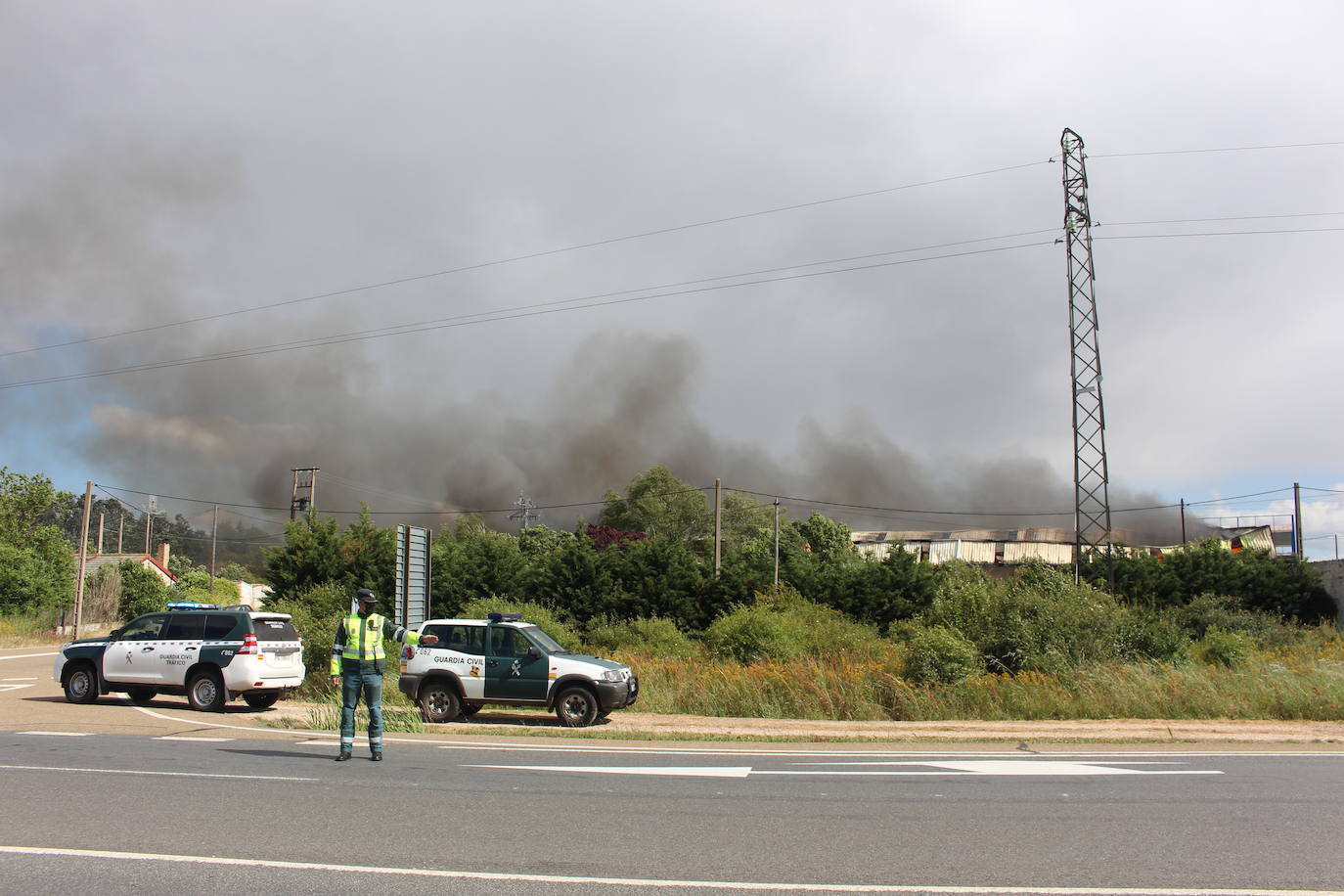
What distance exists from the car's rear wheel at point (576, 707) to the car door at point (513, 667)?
33cm

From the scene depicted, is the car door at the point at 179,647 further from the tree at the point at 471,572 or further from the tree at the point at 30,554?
the tree at the point at 30,554

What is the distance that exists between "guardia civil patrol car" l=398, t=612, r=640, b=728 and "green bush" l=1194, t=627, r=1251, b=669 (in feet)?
45.5

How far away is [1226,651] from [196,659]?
21955 mm

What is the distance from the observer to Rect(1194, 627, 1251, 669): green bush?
21242mm

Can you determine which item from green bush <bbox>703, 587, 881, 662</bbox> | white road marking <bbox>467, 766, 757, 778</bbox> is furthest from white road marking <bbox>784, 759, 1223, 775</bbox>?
green bush <bbox>703, 587, 881, 662</bbox>

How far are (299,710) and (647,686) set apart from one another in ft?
21.2

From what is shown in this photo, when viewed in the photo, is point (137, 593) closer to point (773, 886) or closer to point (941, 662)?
point (941, 662)

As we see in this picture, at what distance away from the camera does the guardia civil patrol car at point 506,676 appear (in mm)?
15297

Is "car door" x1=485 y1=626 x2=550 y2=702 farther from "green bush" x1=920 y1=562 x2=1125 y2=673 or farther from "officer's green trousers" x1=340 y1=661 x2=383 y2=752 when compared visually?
"green bush" x1=920 y1=562 x2=1125 y2=673

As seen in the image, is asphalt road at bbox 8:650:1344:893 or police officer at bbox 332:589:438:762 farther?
police officer at bbox 332:589:438:762

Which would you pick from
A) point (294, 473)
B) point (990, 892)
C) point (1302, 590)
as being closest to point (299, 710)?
point (990, 892)

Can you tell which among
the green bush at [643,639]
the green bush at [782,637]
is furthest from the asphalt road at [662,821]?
the green bush at [643,639]

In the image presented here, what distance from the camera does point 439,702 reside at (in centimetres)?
1577

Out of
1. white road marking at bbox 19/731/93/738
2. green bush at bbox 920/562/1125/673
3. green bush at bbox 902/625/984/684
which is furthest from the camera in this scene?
green bush at bbox 920/562/1125/673
